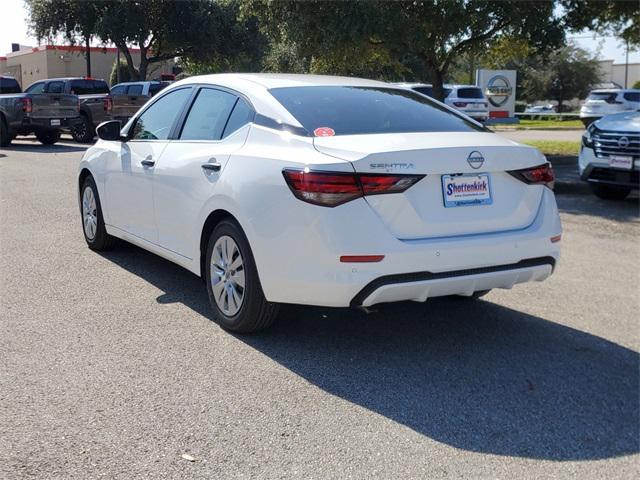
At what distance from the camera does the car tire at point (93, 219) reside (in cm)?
692

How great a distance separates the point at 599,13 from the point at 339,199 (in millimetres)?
15614

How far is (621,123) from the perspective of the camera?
1037 cm

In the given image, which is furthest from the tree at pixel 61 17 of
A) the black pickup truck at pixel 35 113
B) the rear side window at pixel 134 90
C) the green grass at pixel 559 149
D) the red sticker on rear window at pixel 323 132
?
the red sticker on rear window at pixel 323 132

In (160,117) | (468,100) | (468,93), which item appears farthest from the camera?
(468,93)

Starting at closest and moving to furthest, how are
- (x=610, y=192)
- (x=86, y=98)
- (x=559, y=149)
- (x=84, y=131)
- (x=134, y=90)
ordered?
(x=610, y=192) → (x=559, y=149) → (x=86, y=98) → (x=84, y=131) → (x=134, y=90)

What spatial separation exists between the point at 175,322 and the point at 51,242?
3.14 m

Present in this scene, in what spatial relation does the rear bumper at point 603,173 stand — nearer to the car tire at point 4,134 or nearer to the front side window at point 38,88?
the car tire at point 4,134

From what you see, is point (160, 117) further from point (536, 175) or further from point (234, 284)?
point (536, 175)

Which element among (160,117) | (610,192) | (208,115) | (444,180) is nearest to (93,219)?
(160,117)

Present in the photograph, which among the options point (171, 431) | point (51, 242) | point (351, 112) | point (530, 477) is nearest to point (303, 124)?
point (351, 112)

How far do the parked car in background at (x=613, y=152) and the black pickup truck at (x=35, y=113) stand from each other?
15.3 meters

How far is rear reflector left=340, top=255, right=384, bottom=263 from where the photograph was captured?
4.05 meters

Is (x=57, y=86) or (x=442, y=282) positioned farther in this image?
(x=57, y=86)

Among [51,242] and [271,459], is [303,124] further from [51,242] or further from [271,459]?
[51,242]
